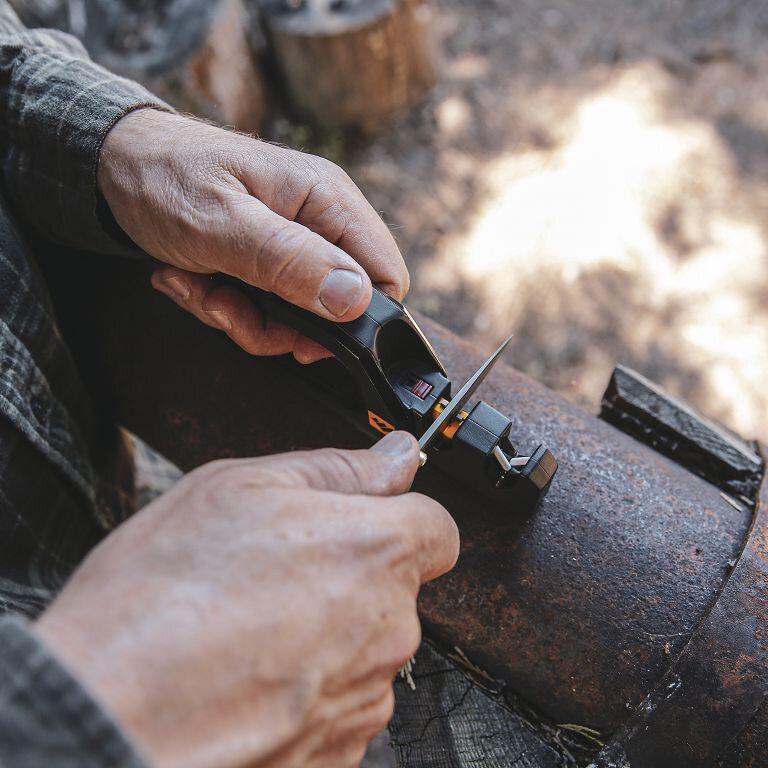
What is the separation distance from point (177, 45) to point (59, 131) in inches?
89.4

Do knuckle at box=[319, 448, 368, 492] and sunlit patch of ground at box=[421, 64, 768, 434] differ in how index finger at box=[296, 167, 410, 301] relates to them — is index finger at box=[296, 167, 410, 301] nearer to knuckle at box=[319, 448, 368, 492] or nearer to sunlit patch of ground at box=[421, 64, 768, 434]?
knuckle at box=[319, 448, 368, 492]

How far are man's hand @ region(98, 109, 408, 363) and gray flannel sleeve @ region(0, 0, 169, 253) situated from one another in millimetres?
38

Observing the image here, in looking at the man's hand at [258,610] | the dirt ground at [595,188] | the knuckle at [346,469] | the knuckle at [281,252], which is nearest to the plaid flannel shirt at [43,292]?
the knuckle at [281,252]

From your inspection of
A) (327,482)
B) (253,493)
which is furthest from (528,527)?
(253,493)

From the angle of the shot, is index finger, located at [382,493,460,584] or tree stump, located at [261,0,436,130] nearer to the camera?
index finger, located at [382,493,460,584]

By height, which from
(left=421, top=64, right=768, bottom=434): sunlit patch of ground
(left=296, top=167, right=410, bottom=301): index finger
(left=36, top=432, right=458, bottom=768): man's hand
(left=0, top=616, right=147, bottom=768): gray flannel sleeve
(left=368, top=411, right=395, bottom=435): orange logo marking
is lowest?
(left=0, top=616, right=147, bottom=768): gray flannel sleeve

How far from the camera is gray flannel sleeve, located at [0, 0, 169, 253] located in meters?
1.29

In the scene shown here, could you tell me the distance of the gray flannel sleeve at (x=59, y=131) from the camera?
129 cm

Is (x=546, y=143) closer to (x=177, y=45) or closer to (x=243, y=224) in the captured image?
(x=177, y=45)

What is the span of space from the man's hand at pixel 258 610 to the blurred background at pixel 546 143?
6.82 feet

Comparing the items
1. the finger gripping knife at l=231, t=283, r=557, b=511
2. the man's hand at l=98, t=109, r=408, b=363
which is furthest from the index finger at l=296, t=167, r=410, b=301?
the finger gripping knife at l=231, t=283, r=557, b=511

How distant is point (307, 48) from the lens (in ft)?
11.8

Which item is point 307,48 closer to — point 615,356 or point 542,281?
point 542,281

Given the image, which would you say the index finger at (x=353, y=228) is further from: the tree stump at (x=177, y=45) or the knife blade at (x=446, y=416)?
the tree stump at (x=177, y=45)
